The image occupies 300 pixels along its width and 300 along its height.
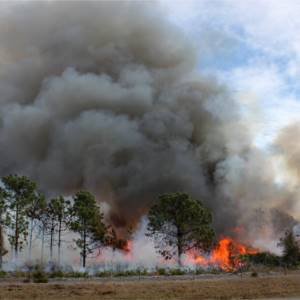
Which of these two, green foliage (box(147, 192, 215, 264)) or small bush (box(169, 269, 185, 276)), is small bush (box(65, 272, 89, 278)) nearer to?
small bush (box(169, 269, 185, 276))

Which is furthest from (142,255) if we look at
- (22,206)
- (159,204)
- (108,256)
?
(22,206)

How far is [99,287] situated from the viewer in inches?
1287

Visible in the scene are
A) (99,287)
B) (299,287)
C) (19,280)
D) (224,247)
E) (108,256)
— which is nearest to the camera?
(99,287)

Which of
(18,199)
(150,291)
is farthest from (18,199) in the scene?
(150,291)

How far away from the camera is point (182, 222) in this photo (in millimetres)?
58125

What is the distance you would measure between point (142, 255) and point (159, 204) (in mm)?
12343

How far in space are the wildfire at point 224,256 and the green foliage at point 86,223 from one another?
1354 centimetres

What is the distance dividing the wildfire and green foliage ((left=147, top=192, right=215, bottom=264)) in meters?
2.49

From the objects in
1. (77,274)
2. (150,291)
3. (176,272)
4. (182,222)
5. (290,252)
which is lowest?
(150,291)

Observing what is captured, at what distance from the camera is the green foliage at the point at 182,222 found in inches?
2280

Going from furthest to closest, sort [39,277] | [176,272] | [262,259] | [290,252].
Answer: [262,259] < [290,252] < [176,272] < [39,277]

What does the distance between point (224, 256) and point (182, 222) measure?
14.2m

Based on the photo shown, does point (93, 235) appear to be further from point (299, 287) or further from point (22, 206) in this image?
point (299, 287)

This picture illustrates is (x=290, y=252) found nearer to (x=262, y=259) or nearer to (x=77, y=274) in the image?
(x=262, y=259)
